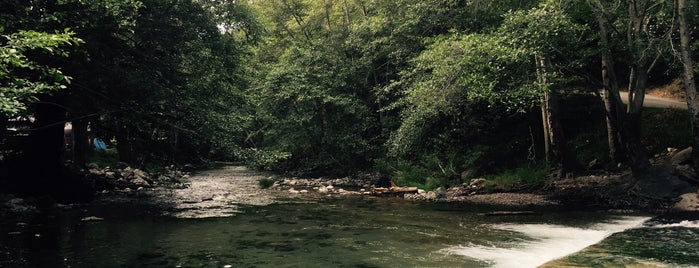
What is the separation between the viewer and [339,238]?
1203 centimetres

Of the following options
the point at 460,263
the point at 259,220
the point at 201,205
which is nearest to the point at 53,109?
the point at 201,205

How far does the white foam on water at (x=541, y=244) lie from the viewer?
963 cm

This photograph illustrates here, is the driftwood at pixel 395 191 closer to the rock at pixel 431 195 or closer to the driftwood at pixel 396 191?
the driftwood at pixel 396 191

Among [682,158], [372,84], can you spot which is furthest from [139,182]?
[682,158]

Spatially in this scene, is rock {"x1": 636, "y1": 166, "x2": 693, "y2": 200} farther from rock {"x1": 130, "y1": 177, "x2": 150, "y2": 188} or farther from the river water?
rock {"x1": 130, "y1": 177, "x2": 150, "y2": 188}

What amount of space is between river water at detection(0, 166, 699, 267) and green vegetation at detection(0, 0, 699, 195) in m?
2.95

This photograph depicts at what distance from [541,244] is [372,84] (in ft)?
67.3

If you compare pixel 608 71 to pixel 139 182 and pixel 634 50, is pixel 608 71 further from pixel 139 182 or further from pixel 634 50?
pixel 139 182

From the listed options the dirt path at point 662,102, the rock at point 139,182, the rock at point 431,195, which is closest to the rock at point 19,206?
the rock at point 139,182

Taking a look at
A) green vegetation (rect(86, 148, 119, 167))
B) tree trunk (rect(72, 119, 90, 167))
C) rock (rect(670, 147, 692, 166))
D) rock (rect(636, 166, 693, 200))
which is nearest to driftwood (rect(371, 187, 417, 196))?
rock (rect(636, 166, 693, 200))

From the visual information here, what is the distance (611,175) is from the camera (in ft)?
60.5

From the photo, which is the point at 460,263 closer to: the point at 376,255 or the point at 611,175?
the point at 376,255

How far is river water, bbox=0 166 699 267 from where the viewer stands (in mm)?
9555

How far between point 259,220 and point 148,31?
769 cm
